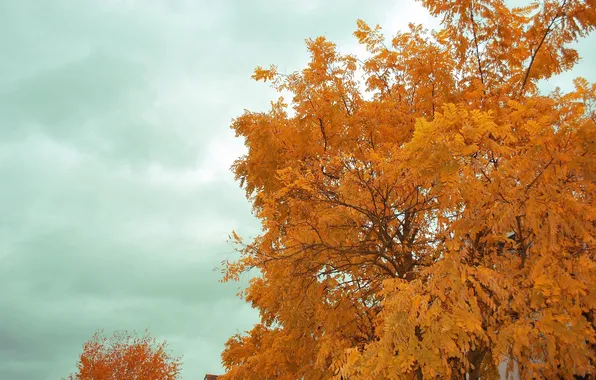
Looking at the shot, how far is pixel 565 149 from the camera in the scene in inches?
210

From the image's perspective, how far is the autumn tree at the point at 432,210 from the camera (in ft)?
17.6

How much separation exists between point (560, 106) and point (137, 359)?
36005 mm

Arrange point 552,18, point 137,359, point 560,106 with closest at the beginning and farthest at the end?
point 560,106
point 552,18
point 137,359

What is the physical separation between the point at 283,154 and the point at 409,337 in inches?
227

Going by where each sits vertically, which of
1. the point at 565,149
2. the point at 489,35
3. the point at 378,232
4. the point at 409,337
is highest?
the point at 489,35

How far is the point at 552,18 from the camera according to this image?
862 centimetres

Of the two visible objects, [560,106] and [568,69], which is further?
[568,69]

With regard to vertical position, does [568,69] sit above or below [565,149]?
above

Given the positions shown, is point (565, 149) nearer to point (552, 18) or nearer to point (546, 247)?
point (546, 247)

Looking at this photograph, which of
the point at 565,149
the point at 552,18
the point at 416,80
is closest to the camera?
the point at 565,149

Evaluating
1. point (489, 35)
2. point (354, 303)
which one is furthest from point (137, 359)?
point (489, 35)

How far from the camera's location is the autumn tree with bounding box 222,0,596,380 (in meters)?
5.36

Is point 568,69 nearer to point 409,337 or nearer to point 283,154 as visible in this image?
point 283,154

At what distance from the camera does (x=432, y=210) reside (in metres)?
9.38
